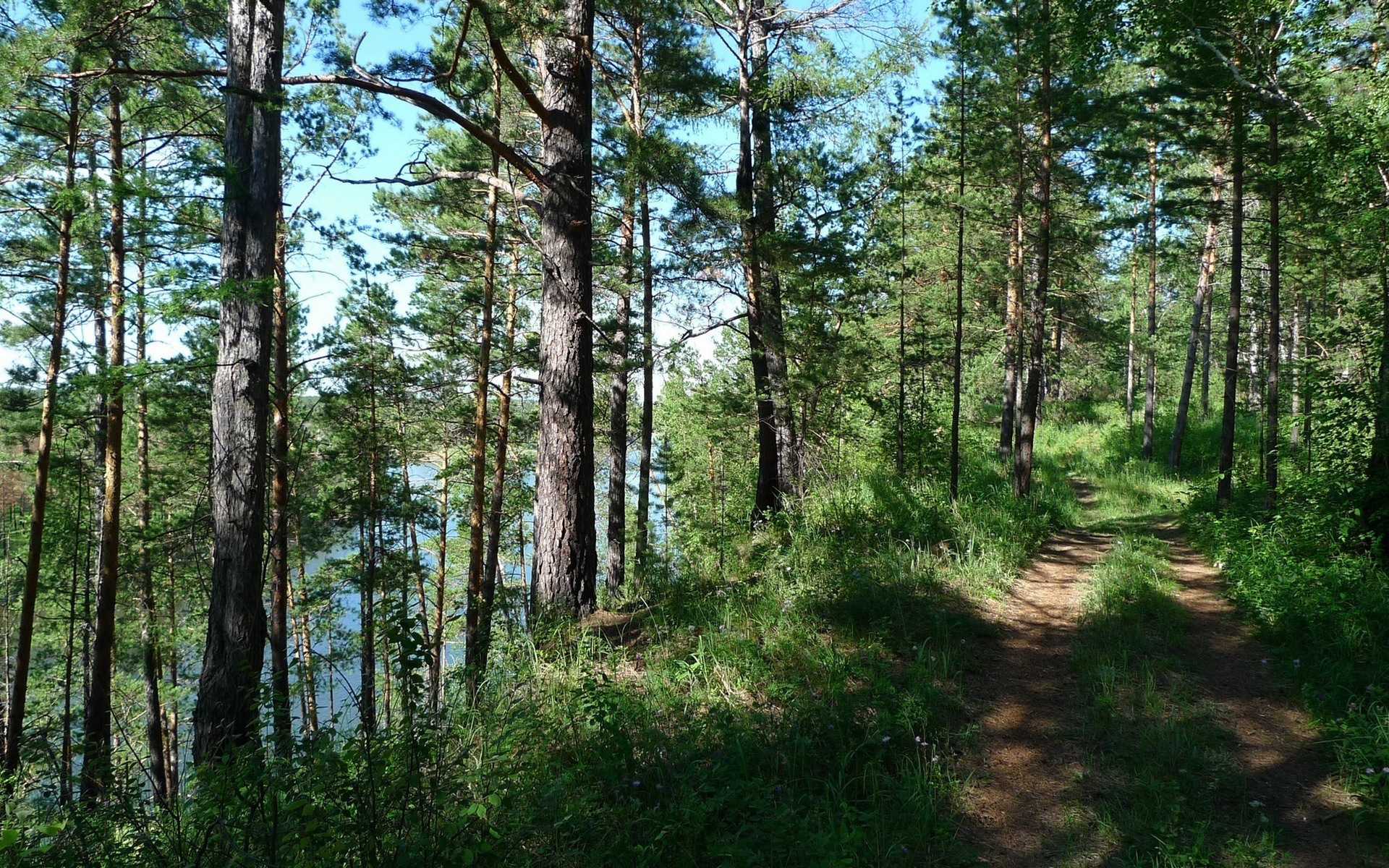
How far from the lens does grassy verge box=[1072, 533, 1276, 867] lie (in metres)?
3.26

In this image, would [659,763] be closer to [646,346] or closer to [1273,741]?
[1273,741]

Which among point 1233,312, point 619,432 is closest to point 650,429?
point 619,432

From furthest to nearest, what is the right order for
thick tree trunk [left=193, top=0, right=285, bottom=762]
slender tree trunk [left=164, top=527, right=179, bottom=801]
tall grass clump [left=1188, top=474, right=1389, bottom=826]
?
slender tree trunk [left=164, top=527, right=179, bottom=801], thick tree trunk [left=193, top=0, right=285, bottom=762], tall grass clump [left=1188, top=474, right=1389, bottom=826]

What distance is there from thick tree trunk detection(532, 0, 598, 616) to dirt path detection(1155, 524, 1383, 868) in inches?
189

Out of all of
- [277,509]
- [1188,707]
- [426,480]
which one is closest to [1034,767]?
[1188,707]

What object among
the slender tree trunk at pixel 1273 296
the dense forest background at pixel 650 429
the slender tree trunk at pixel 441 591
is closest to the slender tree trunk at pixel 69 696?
the dense forest background at pixel 650 429

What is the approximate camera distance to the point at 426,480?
21.1 meters

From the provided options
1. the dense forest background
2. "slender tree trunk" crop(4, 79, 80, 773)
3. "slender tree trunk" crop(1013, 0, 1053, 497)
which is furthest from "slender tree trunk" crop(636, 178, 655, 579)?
"slender tree trunk" crop(4, 79, 80, 773)

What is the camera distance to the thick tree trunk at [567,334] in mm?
5781

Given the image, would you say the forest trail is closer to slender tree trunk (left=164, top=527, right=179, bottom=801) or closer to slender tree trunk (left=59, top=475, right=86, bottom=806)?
slender tree trunk (left=59, top=475, right=86, bottom=806)

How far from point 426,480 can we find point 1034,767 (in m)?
20.2

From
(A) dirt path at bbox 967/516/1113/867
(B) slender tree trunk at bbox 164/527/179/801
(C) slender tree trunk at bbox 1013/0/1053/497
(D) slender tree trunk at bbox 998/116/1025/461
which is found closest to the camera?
(A) dirt path at bbox 967/516/1113/867

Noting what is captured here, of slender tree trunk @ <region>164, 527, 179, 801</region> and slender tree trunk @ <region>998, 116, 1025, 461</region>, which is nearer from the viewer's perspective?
slender tree trunk @ <region>998, 116, 1025, 461</region>

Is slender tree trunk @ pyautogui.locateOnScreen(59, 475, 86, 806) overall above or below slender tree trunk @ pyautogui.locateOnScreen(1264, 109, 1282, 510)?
below
